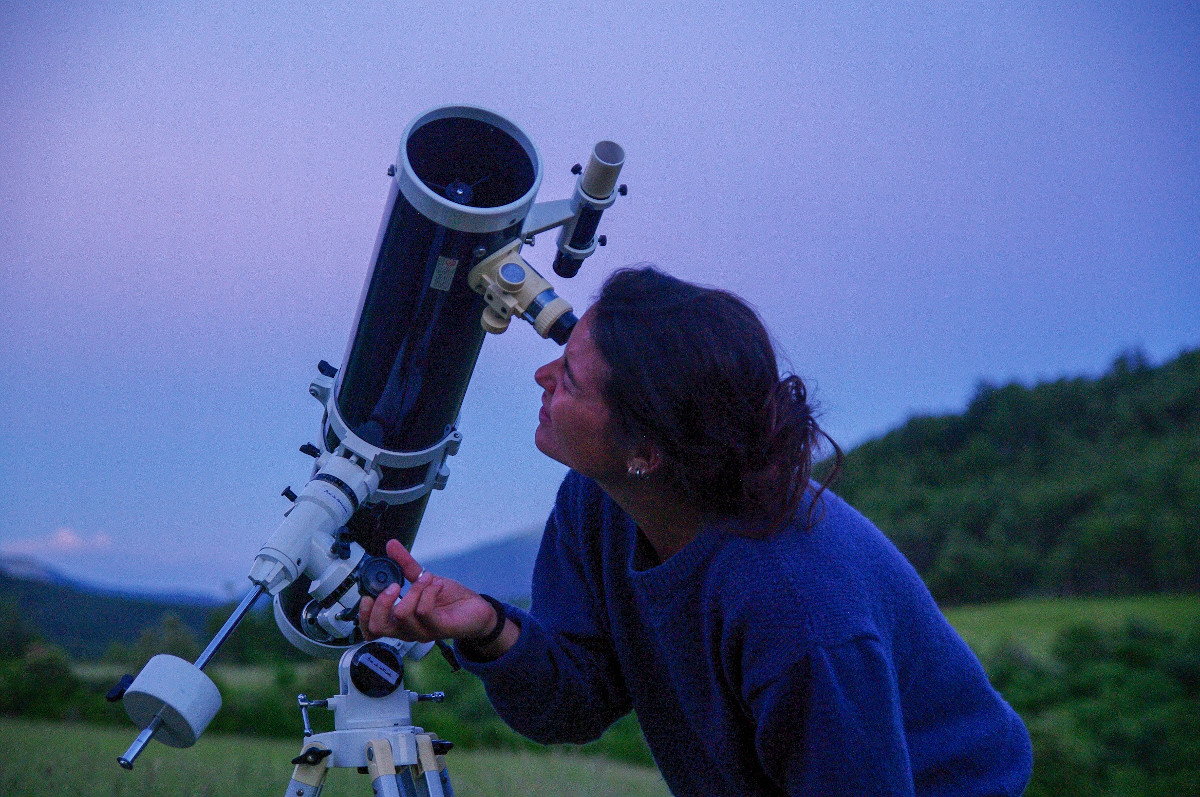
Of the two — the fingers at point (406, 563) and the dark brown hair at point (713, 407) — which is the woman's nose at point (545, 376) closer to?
the dark brown hair at point (713, 407)

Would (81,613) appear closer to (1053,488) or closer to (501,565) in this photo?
(501,565)

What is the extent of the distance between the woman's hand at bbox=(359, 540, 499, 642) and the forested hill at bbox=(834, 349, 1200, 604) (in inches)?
121

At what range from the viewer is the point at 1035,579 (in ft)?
18.6

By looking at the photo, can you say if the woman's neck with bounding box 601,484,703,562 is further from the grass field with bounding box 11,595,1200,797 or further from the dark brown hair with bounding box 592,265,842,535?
the grass field with bounding box 11,595,1200,797

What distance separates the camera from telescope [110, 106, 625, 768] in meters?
1.47

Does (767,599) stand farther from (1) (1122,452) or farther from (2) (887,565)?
(1) (1122,452)

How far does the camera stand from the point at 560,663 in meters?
1.74

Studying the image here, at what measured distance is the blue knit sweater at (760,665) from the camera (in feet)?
4.16

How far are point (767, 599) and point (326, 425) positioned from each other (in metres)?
0.85

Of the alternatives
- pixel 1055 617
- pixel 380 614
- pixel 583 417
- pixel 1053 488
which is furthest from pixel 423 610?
pixel 1053 488

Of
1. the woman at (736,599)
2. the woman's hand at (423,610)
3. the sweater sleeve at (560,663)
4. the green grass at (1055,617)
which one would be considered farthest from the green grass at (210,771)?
the green grass at (1055,617)

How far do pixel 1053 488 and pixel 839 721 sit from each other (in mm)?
5436

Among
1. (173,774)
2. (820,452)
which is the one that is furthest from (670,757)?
(173,774)

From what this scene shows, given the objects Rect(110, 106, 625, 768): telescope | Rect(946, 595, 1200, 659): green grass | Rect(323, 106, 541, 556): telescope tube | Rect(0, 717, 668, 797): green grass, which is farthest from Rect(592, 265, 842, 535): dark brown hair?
Rect(946, 595, 1200, 659): green grass
